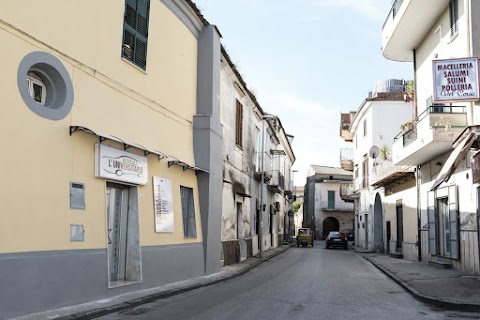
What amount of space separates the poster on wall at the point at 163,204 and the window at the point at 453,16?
10.4 metres

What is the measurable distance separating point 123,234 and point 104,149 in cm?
234

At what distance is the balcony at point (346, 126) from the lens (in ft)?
140

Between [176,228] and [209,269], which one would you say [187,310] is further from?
[209,269]

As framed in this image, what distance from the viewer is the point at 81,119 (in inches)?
378

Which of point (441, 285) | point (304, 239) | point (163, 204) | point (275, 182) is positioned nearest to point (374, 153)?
point (275, 182)

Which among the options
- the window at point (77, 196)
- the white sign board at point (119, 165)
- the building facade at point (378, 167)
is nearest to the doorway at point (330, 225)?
the building facade at point (378, 167)

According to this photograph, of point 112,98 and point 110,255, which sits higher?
point 112,98

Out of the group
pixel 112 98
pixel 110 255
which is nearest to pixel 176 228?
pixel 110 255

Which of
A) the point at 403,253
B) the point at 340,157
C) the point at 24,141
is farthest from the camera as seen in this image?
the point at 340,157

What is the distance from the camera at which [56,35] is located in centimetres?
901

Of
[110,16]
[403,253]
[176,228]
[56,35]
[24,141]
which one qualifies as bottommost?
[403,253]

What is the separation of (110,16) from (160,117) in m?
3.02

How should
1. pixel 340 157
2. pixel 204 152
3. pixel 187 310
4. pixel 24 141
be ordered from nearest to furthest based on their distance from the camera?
pixel 24 141 → pixel 187 310 → pixel 204 152 → pixel 340 157

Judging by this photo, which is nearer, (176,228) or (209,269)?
(176,228)
